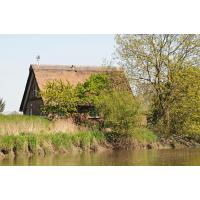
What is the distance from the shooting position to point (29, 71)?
3816cm

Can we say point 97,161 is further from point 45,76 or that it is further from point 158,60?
point 45,76

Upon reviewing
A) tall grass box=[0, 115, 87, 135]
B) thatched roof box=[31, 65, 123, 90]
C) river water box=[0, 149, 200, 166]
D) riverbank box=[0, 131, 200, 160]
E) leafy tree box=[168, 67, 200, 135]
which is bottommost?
river water box=[0, 149, 200, 166]

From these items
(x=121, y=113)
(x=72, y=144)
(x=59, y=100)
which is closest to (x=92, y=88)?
(x=59, y=100)

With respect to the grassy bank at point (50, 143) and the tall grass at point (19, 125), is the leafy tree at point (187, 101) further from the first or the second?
the tall grass at point (19, 125)

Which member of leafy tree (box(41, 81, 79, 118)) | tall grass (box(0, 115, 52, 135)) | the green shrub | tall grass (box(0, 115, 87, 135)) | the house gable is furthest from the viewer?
the house gable

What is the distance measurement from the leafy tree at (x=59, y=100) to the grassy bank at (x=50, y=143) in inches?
181

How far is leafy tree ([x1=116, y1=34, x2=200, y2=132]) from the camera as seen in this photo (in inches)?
1213

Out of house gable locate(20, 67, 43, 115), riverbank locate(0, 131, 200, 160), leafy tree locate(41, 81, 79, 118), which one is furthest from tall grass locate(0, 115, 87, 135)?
house gable locate(20, 67, 43, 115)

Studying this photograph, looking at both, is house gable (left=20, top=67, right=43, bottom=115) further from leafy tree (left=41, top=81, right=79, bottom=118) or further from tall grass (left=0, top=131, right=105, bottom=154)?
tall grass (left=0, top=131, right=105, bottom=154)

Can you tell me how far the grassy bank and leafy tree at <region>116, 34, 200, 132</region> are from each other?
19.2ft

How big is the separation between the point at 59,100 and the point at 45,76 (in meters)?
6.98

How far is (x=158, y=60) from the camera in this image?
31.1 meters
